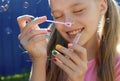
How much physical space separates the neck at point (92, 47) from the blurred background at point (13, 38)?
2.78 meters

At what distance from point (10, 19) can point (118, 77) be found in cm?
314

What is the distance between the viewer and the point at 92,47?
179cm

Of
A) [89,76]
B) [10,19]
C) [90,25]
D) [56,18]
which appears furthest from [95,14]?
[10,19]

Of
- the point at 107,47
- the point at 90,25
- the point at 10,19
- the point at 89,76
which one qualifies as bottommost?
the point at 10,19

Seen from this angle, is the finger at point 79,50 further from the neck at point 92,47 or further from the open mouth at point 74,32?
the neck at point 92,47

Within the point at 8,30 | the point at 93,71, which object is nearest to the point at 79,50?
the point at 93,71

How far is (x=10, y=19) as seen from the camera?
4684 mm

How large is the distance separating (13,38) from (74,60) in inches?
133

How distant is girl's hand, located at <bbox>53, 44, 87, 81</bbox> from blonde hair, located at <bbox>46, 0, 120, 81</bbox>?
252 millimetres

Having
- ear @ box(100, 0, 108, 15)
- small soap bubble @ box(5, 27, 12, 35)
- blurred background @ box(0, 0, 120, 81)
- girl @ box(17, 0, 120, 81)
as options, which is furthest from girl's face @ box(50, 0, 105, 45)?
small soap bubble @ box(5, 27, 12, 35)

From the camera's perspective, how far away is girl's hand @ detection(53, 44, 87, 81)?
147cm

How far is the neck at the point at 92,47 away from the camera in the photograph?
1782 mm

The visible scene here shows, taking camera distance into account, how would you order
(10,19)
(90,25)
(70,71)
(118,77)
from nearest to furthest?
(70,71) → (90,25) → (118,77) → (10,19)

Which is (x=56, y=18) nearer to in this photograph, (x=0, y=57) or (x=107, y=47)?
(x=107, y=47)
